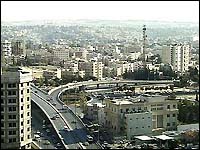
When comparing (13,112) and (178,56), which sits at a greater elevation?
(178,56)

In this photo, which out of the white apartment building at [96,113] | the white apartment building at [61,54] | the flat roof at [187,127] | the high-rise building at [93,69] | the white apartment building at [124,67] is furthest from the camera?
the white apartment building at [61,54]

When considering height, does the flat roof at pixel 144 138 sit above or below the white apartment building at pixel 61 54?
below

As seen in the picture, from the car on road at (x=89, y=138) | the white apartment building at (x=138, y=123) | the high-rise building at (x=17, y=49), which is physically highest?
the high-rise building at (x=17, y=49)

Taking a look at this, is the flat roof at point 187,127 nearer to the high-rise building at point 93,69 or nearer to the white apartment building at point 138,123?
the white apartment building at point 138,123

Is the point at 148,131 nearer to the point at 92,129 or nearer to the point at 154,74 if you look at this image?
the point at 92,129

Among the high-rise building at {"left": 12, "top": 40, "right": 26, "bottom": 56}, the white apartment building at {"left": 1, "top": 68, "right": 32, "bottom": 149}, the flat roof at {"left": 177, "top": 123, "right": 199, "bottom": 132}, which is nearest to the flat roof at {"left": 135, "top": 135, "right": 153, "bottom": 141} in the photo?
the flat roof at {"left": 177, "top": 123, "right": 199, "bottom": 132}

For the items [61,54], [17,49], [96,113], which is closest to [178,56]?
[61,54]

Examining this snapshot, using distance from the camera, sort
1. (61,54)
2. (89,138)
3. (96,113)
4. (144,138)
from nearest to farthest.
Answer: (144,138), (89,138), (96,113), (61,54)

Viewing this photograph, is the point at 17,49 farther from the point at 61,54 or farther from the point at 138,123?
the point at 138,123

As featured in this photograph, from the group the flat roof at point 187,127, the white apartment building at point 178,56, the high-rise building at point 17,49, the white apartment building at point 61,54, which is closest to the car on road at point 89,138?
the flat roof at point 187,127
